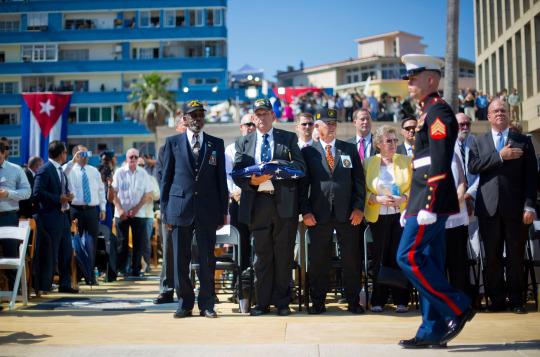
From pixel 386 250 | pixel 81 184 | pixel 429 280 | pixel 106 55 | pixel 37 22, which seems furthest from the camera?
pixel 37 22

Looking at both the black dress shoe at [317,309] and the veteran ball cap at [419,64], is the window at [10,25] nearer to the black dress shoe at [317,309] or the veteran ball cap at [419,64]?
the black dress shoe at [317,309]

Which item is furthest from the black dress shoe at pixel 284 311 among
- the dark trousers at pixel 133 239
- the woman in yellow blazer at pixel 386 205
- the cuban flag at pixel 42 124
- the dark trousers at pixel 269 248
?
the cuban flag at pixel 42 124

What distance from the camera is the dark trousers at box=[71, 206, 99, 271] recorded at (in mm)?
13945

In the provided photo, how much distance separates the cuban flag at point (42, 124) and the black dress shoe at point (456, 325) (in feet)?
40.0

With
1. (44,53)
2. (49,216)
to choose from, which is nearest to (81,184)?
(49,216)

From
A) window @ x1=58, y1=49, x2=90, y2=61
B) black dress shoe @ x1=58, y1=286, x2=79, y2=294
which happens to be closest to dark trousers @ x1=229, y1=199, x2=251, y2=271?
black dress shoe @ x1=58, y1=286, x2=79, y2=294

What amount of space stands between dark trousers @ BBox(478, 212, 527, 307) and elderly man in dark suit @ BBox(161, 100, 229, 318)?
10.2ft

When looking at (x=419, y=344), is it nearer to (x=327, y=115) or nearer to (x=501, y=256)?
(x=501, y=256)

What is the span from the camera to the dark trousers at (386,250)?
10.0 metres

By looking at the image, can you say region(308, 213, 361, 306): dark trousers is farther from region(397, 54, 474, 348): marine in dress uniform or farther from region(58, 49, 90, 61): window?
region(58, 49, 90, 61): window

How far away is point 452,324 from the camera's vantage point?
22.9 feet

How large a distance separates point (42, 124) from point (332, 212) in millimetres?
Result: 9664

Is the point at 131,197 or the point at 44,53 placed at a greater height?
the point at 44,53

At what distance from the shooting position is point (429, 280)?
23.2 feet
